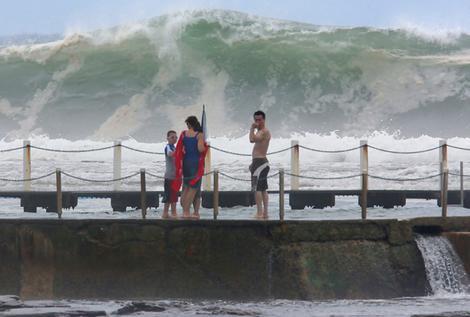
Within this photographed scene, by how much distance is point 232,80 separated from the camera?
178 ft

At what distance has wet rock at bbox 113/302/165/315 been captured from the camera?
15390 mm

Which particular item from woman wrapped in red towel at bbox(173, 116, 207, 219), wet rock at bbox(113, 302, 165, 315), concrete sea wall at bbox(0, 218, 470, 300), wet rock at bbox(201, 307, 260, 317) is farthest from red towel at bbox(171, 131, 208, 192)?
wet rock at bbox(201, 307, 260, 317)

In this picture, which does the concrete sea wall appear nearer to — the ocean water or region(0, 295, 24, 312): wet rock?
region(0, 295, 24, 312): wet rock

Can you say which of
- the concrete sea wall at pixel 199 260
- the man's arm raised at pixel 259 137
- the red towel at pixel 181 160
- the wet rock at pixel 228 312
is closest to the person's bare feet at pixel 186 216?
the red towel at pixel 181 160

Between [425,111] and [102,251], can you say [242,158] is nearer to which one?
[425,111]

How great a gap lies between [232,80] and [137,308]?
38985mm

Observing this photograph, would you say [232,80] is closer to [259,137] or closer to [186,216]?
[259,137]

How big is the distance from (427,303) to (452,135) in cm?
3525

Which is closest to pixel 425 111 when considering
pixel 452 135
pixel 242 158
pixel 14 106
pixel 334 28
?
pixel 452 135

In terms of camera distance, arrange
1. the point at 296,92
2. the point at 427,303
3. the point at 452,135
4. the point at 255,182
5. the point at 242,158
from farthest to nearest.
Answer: the point at 296,92
the point at 452,135
the point at 242,158
the point at 255,182
the point at 427,303

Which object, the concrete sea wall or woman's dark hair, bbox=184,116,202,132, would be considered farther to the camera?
woman's dark hair, bbox=184,116,202,132

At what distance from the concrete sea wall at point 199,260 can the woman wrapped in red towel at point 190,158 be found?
3.78 feet

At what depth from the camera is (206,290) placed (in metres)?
16.8

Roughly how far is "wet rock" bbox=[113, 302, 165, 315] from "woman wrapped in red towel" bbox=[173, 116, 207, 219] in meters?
2.14
